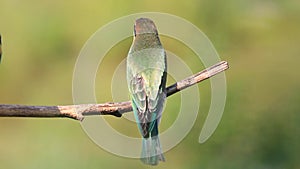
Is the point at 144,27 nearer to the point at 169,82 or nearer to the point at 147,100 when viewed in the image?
the point at 147,100

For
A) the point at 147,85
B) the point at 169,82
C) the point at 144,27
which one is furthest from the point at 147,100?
the point at 169,82

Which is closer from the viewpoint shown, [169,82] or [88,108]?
[88,108]

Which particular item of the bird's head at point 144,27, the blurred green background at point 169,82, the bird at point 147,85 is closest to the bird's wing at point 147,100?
the bird at point 147,85

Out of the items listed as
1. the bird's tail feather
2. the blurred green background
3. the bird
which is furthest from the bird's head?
the blurred green background

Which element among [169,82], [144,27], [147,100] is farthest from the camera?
[169,82]

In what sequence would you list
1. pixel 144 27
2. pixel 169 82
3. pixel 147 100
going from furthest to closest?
pixel 169 82 → pixel 144 27 → pixel 147 100

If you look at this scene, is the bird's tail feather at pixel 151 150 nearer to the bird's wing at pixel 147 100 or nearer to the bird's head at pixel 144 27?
the bird's wing at pixel 147 100

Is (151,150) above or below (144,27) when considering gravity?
below
